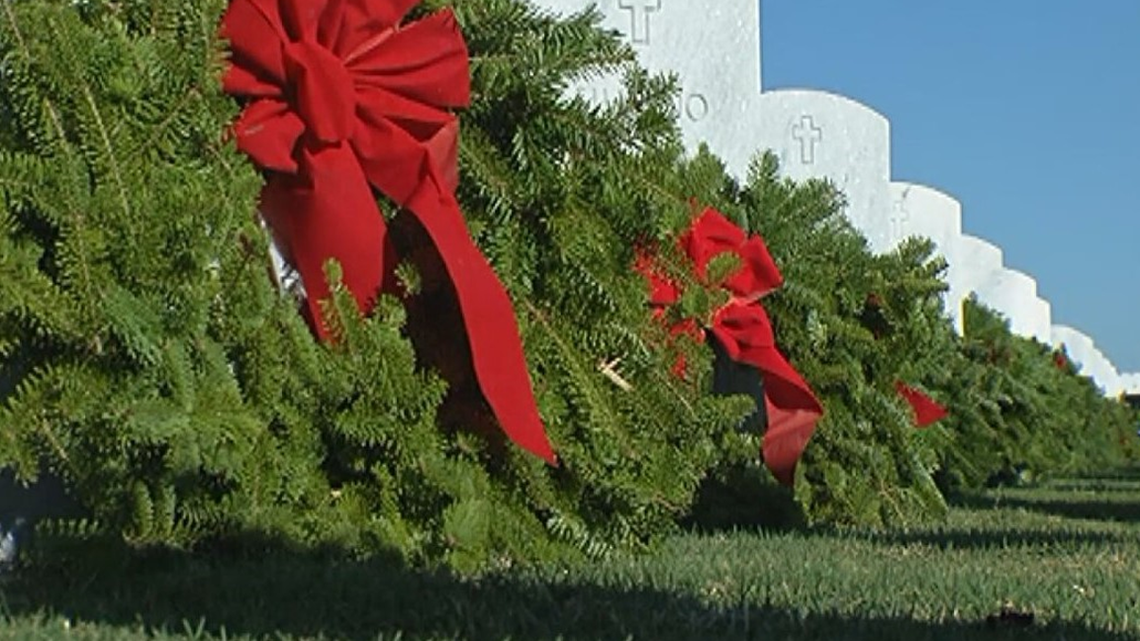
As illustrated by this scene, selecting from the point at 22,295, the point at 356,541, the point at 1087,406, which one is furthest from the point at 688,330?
the point at 1087,406

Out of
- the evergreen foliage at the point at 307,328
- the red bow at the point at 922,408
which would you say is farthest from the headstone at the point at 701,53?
the evergreen foliage at the point at 307,328

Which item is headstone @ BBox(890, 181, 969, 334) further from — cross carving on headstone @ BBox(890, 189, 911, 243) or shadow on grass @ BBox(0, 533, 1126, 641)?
shadow on grass @ BBox(0, 533, 1126, 641)

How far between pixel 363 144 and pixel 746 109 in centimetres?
392

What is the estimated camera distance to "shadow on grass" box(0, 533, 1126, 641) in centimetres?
347

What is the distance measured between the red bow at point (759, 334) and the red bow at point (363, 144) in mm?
1326

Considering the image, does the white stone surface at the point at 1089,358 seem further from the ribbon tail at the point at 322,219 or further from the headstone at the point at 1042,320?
the ribbon tail at the point at 322,219

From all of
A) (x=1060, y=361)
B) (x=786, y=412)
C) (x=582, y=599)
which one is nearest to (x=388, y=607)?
(x=582, y=599)

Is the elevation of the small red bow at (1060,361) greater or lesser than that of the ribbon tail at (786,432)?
greater

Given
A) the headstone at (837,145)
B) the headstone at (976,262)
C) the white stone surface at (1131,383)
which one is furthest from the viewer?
the white stone surface at (1131,383)

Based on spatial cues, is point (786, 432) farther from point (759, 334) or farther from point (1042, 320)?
point (1042, 320)

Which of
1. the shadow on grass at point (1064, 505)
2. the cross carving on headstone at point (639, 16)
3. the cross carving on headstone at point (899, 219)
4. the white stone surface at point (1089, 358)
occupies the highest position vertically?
the white stone surface at point (1089, 358)

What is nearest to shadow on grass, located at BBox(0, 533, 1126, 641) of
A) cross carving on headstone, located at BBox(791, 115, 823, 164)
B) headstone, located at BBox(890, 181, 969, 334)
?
cross carving on headstone, located at BBox(791, 115, 823, 164)

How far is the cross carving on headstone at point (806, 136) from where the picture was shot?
970cm

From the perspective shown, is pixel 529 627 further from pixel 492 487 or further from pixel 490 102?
pixel 490 102
